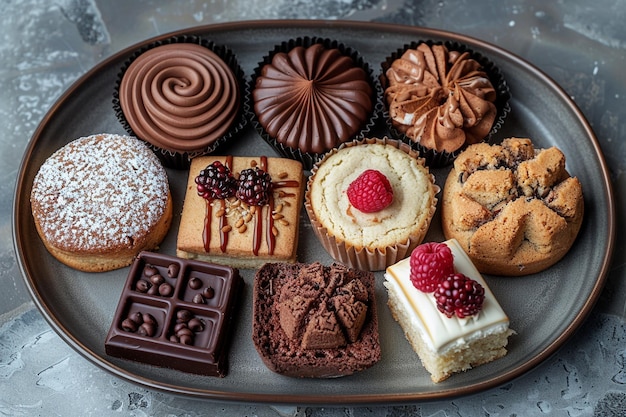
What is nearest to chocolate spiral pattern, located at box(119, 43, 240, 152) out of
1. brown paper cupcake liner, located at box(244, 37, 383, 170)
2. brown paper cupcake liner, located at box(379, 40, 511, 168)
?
brown paper cupcake liner, located at box(244, 37, 383, 170)

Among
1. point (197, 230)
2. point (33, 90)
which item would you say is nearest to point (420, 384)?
point (197, 230)

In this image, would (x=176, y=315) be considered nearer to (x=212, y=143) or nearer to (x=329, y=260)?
(x=329, y=260)

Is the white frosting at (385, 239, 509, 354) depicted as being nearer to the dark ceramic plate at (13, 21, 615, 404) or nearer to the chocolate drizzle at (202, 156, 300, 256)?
the dark ceramic plate at (13, 21, 615, 404)

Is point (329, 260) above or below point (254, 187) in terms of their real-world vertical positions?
below

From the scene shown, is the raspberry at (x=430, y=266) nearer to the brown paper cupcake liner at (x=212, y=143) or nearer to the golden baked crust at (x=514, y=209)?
the golden baked crust at (x=514, y=209)

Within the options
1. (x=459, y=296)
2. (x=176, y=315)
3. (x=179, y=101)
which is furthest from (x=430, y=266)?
(x=179, y=101)

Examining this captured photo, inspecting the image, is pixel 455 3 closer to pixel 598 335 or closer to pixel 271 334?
pixel 598 335
